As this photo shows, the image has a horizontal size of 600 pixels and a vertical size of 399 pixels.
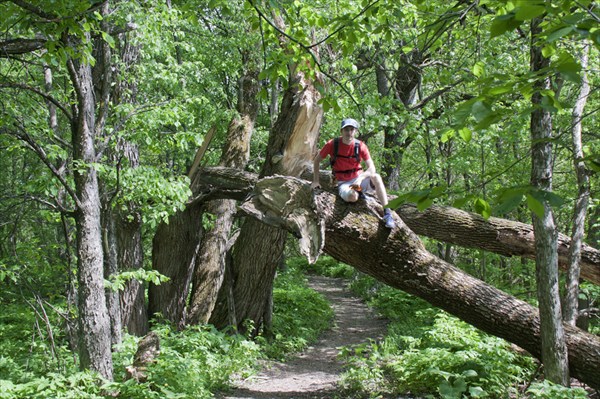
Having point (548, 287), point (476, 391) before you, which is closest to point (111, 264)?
point (476, 391)

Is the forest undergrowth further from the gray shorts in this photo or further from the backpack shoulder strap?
the backpack shoulder strap

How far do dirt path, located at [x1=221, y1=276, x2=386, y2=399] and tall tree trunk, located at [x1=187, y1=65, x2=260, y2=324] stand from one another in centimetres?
220

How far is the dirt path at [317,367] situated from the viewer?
7.72 m

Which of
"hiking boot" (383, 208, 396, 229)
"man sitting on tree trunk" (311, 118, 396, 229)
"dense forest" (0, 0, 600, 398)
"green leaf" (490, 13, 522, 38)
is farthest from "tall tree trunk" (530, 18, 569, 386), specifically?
"green leaf" (490, 13, 522, 38)

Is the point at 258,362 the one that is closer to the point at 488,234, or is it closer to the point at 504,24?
the point at 488,234

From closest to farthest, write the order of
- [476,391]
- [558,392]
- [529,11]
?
[529,11], [558,392], [476,391]

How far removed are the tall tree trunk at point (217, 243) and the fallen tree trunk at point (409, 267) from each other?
14.6ft

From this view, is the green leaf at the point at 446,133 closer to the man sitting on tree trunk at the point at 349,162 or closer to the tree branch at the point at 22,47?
the man sitting on tree trunk at the point at 349,162

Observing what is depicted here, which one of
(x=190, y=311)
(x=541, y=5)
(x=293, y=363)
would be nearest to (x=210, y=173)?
(x=190, y=311)

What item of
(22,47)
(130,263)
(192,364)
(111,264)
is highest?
(22,47)

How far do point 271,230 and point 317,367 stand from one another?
2.69 meters

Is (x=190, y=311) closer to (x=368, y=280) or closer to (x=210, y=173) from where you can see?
(x=210, y=173)

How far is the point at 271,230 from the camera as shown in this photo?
957 cm

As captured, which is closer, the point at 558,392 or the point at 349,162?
the point at 558,392
